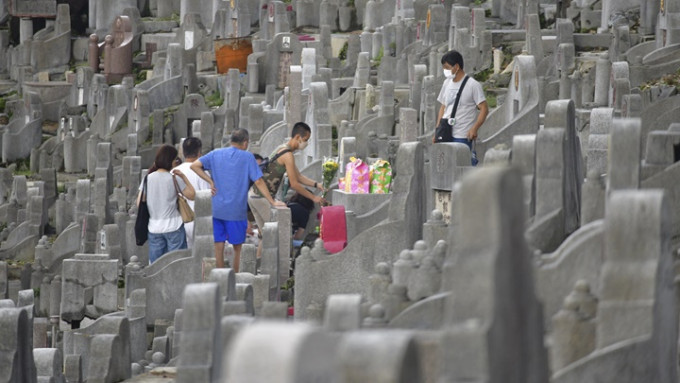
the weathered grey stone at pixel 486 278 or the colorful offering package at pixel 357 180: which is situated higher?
the weathered grey stone at pixel 486 278

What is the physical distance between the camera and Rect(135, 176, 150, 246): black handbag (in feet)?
60.7

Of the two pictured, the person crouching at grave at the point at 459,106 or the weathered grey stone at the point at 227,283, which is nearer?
the weathered grey stone at the point at 227,283

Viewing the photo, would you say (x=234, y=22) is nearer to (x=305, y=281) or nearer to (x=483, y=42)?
(x=483, y=42)

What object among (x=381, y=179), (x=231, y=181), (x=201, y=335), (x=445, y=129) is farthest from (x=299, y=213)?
(x=201, y=335)

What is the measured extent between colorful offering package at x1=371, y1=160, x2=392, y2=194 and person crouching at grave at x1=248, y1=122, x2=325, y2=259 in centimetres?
75

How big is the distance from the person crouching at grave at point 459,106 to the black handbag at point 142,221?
307 centimetres

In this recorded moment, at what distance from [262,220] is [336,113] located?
9527 mm

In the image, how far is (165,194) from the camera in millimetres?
18312

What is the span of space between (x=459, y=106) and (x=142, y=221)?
3.49 metres

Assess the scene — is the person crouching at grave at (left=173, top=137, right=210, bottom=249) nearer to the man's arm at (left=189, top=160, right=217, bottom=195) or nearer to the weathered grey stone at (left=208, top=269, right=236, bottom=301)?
the man's arm at (left=189, top=160, right=217, bottom=195)

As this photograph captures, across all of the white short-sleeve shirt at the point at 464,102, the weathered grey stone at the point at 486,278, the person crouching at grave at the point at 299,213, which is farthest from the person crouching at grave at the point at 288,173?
the weathered grey stone at the point at 486,278

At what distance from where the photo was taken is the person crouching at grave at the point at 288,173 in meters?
19.3

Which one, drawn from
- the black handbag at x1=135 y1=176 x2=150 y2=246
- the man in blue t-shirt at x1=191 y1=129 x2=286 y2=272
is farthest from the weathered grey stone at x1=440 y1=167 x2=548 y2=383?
the black handbag at x1=135 y1=176 x2=150 y2=246

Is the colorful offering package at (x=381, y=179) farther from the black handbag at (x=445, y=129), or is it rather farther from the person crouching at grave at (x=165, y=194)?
the person crouching at grave at (x=165, y=194)
